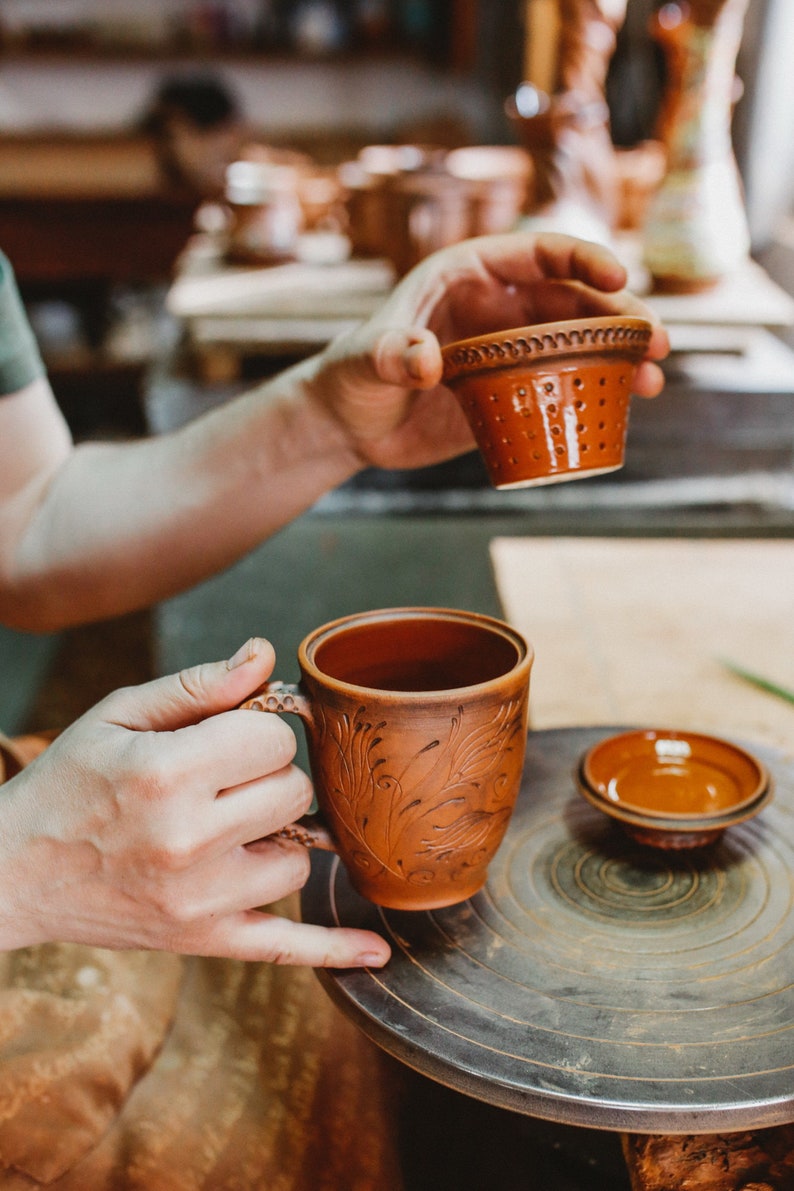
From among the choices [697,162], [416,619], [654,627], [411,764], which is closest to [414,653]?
[416,619]

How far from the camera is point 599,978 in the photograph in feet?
2.15

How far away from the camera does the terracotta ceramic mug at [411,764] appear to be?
25.8 inches

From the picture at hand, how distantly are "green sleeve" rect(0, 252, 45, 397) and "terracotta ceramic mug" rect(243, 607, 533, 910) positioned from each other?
69cm

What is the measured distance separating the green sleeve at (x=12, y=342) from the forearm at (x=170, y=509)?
0.13m

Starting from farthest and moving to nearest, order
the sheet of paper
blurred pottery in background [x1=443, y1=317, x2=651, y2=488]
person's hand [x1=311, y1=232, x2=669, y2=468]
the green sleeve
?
the green sleeve → the sheet of paper → person's hand [x1=311, y1=232, x2=669, y2=468] → blurred pottery in background [x1=443, y1=317, x2=651, y2=488]

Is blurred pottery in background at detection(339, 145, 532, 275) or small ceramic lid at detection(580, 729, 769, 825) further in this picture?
blurred pottery in background at detection(339, 145, 532, 275)

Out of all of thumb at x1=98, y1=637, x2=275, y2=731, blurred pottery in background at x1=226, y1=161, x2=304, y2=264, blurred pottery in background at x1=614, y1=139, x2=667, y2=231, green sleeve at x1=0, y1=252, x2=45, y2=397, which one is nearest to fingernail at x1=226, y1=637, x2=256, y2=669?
thumb at x1=98, y1=637, x2=275, y2=731

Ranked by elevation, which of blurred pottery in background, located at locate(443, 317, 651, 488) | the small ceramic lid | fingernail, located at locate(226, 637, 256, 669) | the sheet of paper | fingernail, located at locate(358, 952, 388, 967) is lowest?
the sheet of paper

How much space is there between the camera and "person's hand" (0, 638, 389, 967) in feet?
2.13

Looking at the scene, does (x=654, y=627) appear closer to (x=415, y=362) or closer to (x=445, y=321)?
(x=445, y=321)

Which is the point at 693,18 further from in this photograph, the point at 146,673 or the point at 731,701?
the point at 146,673

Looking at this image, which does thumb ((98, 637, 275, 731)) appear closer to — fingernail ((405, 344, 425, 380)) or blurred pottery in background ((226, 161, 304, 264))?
fingernail ((405, 344, 425, 380))

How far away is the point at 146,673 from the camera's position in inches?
118

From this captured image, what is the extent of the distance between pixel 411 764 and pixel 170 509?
0.68 m
